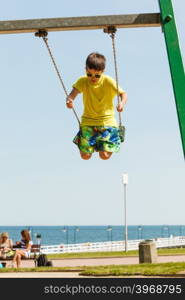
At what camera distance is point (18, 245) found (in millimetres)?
15438

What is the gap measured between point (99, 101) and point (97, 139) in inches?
22.6

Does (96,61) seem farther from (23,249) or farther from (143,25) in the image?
(23,249)

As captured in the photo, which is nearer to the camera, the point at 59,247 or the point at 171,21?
the point at 171,21

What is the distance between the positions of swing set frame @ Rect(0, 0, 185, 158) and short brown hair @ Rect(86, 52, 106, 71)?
0.42m

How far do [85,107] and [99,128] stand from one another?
396 millimetres

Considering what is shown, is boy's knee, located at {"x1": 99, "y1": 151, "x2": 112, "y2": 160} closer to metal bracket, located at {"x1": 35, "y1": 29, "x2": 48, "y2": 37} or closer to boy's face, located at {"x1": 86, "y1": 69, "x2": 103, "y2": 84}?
boy's face, located at {"x1": 86, "y1": 69, "x2": 103, "y2": 84}

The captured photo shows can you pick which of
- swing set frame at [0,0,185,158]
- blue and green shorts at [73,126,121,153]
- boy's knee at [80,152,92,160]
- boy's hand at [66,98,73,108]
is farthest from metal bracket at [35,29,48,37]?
boy's knee at [80,152,92,160]

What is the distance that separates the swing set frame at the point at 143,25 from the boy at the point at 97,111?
52 centimetres

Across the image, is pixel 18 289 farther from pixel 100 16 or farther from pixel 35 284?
pixel 100 16

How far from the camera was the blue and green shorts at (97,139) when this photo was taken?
7774 millimetres

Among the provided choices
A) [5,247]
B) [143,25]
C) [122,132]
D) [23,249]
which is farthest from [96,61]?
[5,247]

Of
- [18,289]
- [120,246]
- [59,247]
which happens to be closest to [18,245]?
[18,289]

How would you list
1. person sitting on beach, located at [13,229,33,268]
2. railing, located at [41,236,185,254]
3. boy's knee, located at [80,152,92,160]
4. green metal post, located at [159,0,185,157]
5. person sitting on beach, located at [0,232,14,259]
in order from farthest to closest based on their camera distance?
railing, located at [41,236,185,254] < person sitting on beach, located at [0,232,14,259] < person sitting on beach, located at [13,229,33,268] < boy's knee, located at [80,152,92,160] < green metal post, located at [159,0,185,157]

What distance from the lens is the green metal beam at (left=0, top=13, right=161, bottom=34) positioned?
25.6ft
